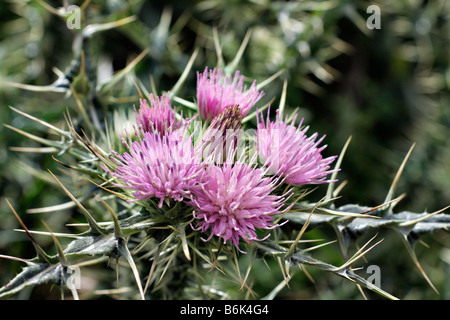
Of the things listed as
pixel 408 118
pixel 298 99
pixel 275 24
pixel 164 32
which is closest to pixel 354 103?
pixel 408 118

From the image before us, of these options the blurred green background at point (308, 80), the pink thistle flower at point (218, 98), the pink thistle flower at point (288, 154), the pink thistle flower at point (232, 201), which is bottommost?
the pink thistle flower at point (232, 201)

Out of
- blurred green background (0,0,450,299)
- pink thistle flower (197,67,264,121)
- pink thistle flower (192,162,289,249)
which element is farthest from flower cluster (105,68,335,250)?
blurred green background (0,0,450,299)

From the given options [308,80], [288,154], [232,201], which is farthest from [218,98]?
[308,80]

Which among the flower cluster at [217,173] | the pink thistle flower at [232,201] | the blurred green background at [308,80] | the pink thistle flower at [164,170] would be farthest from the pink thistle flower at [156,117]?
the blurred green background at [308,80]

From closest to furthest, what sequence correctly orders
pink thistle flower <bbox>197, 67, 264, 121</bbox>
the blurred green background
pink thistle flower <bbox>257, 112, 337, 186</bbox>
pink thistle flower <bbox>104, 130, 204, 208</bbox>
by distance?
pink thistle flower <bbox>104, 130, 204, 208</bbox> → pink thistle flower <bbox>257, 112, 337, 186</bbox> → pink thistle flower <bbox>197, 67, 264, 121</bbox> → the blurred green background

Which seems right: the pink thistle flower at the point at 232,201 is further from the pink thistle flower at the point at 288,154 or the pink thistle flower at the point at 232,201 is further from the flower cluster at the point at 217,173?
the pink thistle flower at the point at 288,154

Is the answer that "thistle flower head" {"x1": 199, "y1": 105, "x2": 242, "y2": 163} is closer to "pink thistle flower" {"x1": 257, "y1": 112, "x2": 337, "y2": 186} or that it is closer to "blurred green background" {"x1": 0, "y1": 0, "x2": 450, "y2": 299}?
"pink thistle flower" {"x1": 257, "y1": 112, "x2": 337, "y2": 186}

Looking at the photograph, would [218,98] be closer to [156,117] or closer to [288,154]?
[156,117]
